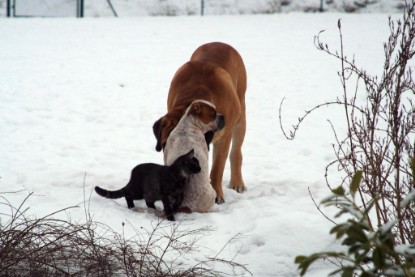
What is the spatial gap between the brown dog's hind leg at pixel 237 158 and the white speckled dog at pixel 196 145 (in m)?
1.15

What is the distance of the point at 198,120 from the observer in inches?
215

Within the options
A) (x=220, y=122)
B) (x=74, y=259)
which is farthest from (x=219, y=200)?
(x=74, y=259)

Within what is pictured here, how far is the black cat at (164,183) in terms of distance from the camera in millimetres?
5012

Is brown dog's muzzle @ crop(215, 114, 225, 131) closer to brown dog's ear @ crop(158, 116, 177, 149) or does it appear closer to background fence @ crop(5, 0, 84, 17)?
brown dog's ear @ crop(158, 116, 177, 149)

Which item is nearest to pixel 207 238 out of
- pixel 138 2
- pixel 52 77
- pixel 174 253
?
pixel 174 253

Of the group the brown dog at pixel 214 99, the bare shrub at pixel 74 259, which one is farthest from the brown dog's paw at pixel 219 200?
the bare shrub at pixel 74 259

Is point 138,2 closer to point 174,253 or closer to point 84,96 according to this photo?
point 84,96

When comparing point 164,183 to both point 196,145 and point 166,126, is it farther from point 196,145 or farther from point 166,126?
point 166,126

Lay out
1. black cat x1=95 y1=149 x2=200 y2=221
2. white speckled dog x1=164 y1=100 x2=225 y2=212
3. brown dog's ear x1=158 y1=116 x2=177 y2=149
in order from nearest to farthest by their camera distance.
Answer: black cat x1=95 y1=149 x2=200 y2=221
white speckled dog x1=164 y1=100 x2=225 y2=212
brown dog's ear x1=158 y1=116 x2=177 y2=149

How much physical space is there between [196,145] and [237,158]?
151 cm

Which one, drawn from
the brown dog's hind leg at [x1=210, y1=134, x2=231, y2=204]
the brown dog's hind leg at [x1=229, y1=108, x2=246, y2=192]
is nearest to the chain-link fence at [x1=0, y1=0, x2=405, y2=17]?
the brown dog's hind leg at [x1=229, y1=108, x2=246, y2=192]

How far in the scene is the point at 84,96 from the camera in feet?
36.8

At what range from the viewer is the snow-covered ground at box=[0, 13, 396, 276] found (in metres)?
5.08

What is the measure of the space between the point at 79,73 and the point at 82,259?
9.92m
